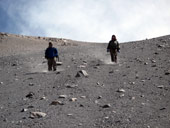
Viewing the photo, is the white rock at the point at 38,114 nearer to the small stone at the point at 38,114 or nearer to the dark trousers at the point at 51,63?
the small stone at the point at 38,114

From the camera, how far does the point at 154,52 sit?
61.7 feet

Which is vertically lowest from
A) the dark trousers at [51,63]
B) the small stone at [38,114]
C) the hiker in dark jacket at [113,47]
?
the small stone at [38,114]

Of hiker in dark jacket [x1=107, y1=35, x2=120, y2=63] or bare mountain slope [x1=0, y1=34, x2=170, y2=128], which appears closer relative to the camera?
bare mountain slope [x1=0, y1=34, x2=170, y2=128]

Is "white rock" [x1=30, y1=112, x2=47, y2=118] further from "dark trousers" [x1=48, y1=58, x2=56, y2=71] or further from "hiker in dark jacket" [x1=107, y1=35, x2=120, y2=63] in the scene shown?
"hiker in dark jacket" [x1=107, y1=35, x2=120, y2=63]

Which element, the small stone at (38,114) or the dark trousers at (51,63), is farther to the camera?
the dark trousers at (51,63)

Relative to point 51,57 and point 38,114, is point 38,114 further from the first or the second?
point 51,57

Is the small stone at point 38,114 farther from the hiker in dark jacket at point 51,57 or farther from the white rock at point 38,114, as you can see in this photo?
the hiker in dark jacket at point 51,57

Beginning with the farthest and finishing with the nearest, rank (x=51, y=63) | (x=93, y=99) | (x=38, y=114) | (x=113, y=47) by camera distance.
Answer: (x=113, y=47) → (x=51, y=63) → (x=93, y=99) → (x=38, y=114)

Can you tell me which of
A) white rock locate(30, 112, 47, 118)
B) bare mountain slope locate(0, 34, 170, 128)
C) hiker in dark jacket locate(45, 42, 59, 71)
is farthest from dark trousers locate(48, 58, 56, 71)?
white rock locate(30, 112, 47, 118)

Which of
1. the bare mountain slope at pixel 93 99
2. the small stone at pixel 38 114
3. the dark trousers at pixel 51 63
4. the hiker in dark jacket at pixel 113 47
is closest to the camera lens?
the bare mountain slope at pixel 93 99

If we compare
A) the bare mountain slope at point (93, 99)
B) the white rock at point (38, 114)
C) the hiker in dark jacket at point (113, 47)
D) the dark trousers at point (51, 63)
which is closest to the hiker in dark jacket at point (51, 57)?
the dark trousers at point (51, 63)

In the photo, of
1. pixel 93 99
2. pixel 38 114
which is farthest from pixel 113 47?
pixel 38 114

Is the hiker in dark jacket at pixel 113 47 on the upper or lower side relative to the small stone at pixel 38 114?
upper

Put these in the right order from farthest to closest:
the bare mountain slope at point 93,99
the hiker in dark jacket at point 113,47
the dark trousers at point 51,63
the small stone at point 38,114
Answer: the hiker in dark jacket at point 113,47, the dark trousers at point 51,63, the small stone at point 38,114, the bare mountain slope at point 93,99
